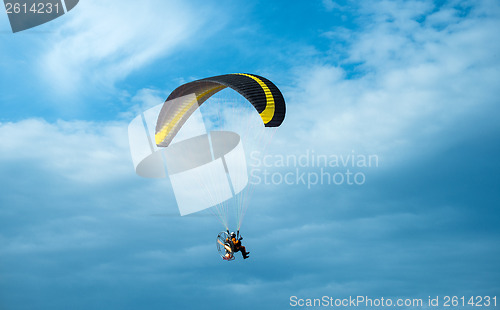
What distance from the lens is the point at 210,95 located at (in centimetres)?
2891

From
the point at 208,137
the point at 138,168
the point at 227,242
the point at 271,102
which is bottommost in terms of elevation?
the point at 227,242

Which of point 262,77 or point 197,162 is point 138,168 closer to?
point 197,162

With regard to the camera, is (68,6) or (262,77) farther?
(262,77)

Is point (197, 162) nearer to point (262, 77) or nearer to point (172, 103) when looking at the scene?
point (172, 103)

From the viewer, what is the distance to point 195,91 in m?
27.8

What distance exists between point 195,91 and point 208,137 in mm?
9887

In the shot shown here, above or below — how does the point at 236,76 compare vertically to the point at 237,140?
below

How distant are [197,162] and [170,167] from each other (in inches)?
204

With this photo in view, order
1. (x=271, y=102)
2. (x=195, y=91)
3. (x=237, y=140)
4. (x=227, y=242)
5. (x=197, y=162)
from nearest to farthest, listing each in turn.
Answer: (x=271, y=102), (x=227, y=242), (x=195, y=91), (x=197, y=162), (x=237, y=140)

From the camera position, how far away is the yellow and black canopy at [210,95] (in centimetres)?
2353

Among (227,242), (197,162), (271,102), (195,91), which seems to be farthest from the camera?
(197,162)

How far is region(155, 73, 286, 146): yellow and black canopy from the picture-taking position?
23.5m

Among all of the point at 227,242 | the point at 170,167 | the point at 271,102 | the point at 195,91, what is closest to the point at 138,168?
the point at 170,167

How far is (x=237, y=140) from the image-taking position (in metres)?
38.9
